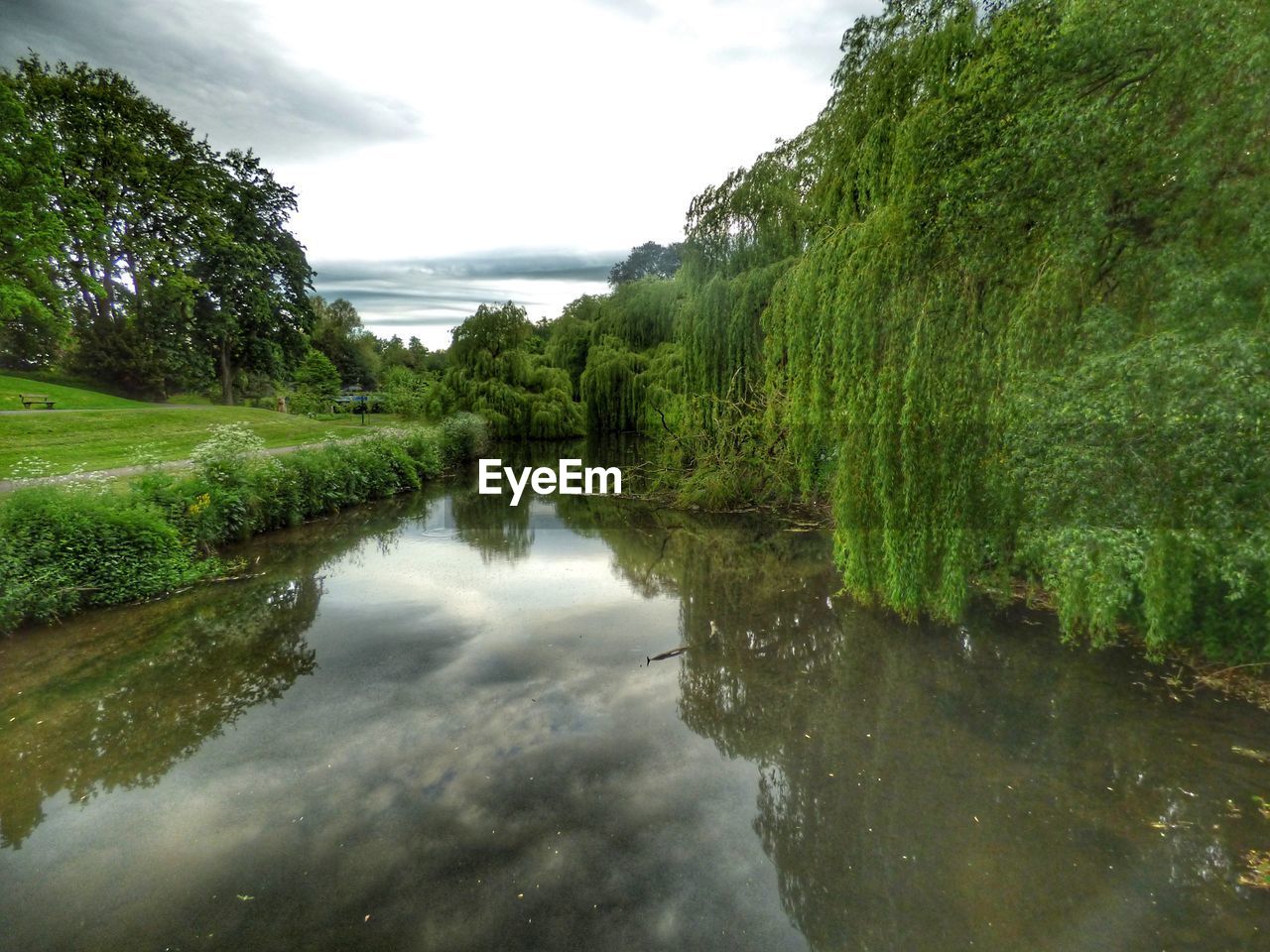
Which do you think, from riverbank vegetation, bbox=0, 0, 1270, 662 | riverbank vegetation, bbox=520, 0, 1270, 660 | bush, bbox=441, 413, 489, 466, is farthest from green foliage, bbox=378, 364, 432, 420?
riverbank vegetation, bbox=520, 0, 1270, 660

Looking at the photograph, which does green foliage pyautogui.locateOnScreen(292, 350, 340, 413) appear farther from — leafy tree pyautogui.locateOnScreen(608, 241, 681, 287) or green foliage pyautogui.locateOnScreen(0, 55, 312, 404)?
leafy tree pyautogui.locateOnScreen(608, 241, 681, 287)

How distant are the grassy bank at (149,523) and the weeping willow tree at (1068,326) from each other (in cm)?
987

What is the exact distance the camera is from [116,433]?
772 inches

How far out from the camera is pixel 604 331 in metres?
30.7

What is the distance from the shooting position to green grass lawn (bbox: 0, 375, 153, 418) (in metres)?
23.0

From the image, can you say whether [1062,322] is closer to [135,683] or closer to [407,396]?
[135,683]

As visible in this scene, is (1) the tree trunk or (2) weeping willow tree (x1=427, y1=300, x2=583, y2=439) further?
(1) the tree trunk

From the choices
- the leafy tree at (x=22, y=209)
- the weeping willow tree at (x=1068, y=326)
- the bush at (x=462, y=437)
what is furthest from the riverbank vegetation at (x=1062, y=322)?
the bush at (x=462, y=437)

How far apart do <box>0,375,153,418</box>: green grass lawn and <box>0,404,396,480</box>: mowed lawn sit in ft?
7.07

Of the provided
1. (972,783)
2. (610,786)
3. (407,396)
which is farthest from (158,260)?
(972,783)

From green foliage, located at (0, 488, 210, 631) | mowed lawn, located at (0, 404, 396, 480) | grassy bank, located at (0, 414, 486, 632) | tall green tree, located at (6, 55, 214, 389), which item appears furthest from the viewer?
Answer: tall green tree, located at (6, 55, 214, 389)

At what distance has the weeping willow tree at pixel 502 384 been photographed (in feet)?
96.3

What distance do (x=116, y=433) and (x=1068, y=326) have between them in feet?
83.7

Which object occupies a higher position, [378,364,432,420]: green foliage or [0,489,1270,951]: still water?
[378,364,432,420]: green foliage
